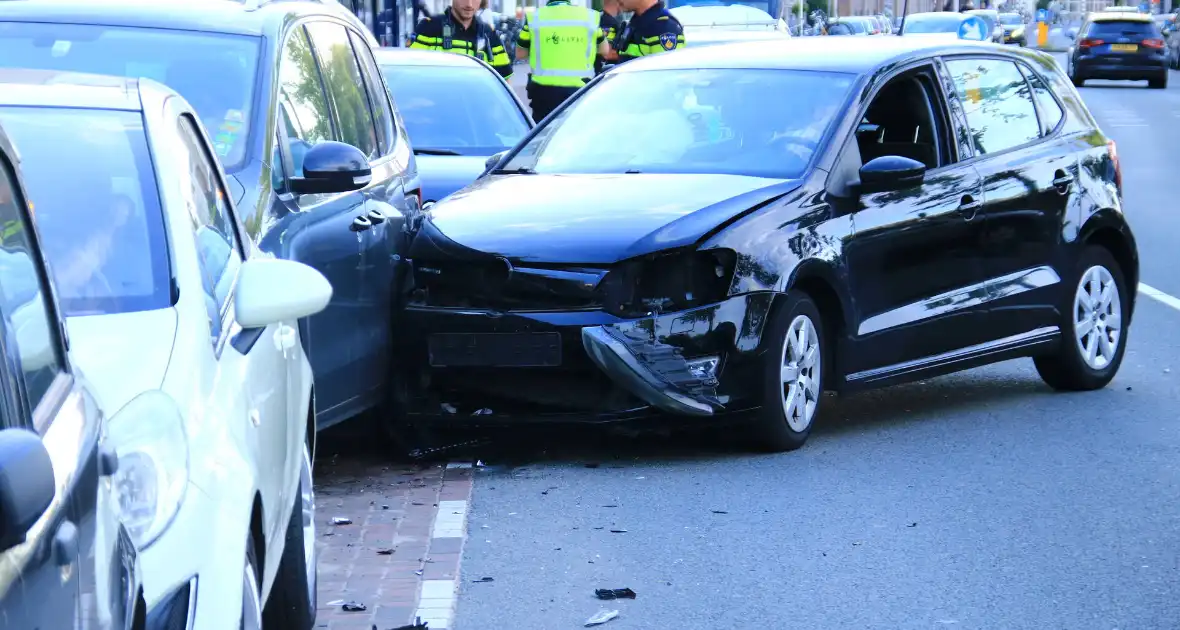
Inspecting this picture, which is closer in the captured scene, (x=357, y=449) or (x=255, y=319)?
(x=255, y=319)

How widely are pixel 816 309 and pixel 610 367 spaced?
41.3 inches

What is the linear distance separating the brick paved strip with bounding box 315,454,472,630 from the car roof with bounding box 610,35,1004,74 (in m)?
2.46

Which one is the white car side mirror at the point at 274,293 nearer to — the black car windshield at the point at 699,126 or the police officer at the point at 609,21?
the black car windshield at the point at 699,126

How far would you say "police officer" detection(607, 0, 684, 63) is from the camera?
16344 millimetres

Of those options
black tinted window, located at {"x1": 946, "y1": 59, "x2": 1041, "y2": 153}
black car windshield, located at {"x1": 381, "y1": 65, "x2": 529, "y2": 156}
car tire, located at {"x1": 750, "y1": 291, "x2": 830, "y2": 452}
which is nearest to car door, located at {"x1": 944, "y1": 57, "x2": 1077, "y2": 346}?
black tinted window, located at {"x1": 946, "y1": 59, "x2": 1041, "y2": 153}

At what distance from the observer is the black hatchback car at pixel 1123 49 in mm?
49406

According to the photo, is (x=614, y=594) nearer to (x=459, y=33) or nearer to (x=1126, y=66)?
(x=459, y=33)

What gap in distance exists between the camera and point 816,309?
826 cm

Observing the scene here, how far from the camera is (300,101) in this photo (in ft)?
24.9

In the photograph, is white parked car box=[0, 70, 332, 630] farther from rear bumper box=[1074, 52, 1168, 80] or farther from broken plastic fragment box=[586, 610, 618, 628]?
rear bumper box=[1074, 52, 1168, 80]

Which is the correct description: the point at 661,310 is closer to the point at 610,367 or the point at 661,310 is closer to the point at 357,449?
the point at 610,367

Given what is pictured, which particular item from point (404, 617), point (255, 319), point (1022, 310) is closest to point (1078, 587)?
point (404, 617)

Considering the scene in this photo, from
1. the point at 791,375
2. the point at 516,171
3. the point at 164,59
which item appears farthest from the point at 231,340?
the point at 516,171

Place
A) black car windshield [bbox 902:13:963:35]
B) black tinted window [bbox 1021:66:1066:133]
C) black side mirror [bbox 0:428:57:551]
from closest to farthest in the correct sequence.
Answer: black side mirror [bbox 0:428:57:551]
black tinted window [bbox 1021:66:1066:133]
black car windshield [bbox 902:13:963:35]
